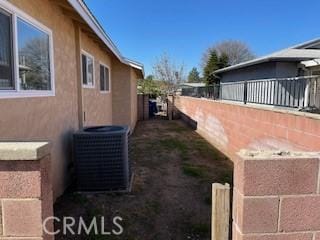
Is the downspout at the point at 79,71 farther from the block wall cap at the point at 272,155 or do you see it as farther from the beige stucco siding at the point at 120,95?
the beige stucco siding at the point at 120,95

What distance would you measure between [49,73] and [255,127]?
166 inches

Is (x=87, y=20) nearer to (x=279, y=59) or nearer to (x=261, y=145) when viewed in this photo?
(x=261, y=145)

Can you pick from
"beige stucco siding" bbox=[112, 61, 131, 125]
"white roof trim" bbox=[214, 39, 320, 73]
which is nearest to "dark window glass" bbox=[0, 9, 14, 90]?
"beige stucco siding" bbox=[112, 61, 131, 125]

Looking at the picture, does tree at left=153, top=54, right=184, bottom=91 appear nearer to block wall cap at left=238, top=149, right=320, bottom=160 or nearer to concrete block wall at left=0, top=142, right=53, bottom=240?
block wall cap at left=238, top=149, right=320, bottom=160

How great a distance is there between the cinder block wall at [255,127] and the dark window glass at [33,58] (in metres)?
2.78

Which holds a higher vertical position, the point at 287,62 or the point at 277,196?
the point at 287,62

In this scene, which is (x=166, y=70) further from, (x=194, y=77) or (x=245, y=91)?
(x=245, y=91)

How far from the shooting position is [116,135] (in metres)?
4.72

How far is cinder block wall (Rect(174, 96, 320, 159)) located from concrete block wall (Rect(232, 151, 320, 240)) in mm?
230

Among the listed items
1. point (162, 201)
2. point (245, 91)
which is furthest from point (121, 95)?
point (162, 201)

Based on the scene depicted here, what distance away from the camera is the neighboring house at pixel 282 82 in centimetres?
444

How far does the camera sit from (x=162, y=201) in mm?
A: 4621

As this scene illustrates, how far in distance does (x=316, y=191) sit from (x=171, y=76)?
37067 mm

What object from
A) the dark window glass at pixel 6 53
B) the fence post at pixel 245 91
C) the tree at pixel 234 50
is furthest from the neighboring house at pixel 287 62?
the tree at pixel 234 50
